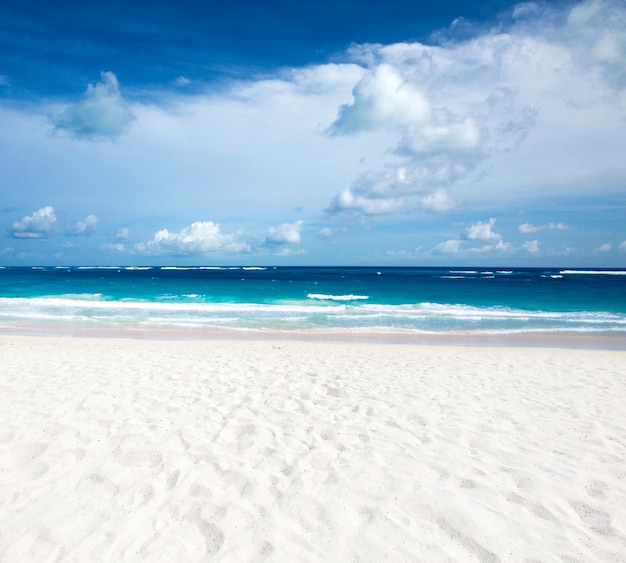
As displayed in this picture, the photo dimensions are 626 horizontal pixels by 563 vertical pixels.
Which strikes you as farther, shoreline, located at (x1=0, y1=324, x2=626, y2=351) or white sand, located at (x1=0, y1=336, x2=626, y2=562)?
shoreline, located at (x1=0, y1=324, x2=626, y2=351)

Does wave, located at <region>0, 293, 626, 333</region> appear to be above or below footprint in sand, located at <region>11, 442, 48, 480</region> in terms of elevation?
below

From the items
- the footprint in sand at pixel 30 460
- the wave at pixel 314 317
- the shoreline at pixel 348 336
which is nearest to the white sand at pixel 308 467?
the footprint in sand at pixel 30 460

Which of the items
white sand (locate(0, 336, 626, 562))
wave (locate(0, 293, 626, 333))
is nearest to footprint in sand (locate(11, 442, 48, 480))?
white sand (locate(0, 336, 626, 562))

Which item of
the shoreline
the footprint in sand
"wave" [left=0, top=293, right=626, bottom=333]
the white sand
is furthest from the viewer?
"wave" [left=0, top=293, right=626, bottom=333]

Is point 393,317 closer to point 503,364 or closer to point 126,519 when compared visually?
point 503,364

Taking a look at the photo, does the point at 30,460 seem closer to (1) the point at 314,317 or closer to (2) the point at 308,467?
(2) the point at 308,467

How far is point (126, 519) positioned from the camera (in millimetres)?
3111

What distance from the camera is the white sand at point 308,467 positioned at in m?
2.89

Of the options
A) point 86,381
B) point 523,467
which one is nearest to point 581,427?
point 523,467

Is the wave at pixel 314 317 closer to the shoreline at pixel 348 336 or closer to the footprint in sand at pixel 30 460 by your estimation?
the shoreline at pixel 348 336

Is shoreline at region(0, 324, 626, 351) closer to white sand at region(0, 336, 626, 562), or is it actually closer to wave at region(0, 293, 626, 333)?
wave at region(0, 293, 626, 333)

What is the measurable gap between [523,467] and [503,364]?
17.6ft

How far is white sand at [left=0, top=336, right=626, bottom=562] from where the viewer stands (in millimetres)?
2895

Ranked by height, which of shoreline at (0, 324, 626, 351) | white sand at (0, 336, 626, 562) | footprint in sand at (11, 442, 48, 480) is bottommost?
shoreline at (0, 324, 626, 351)
